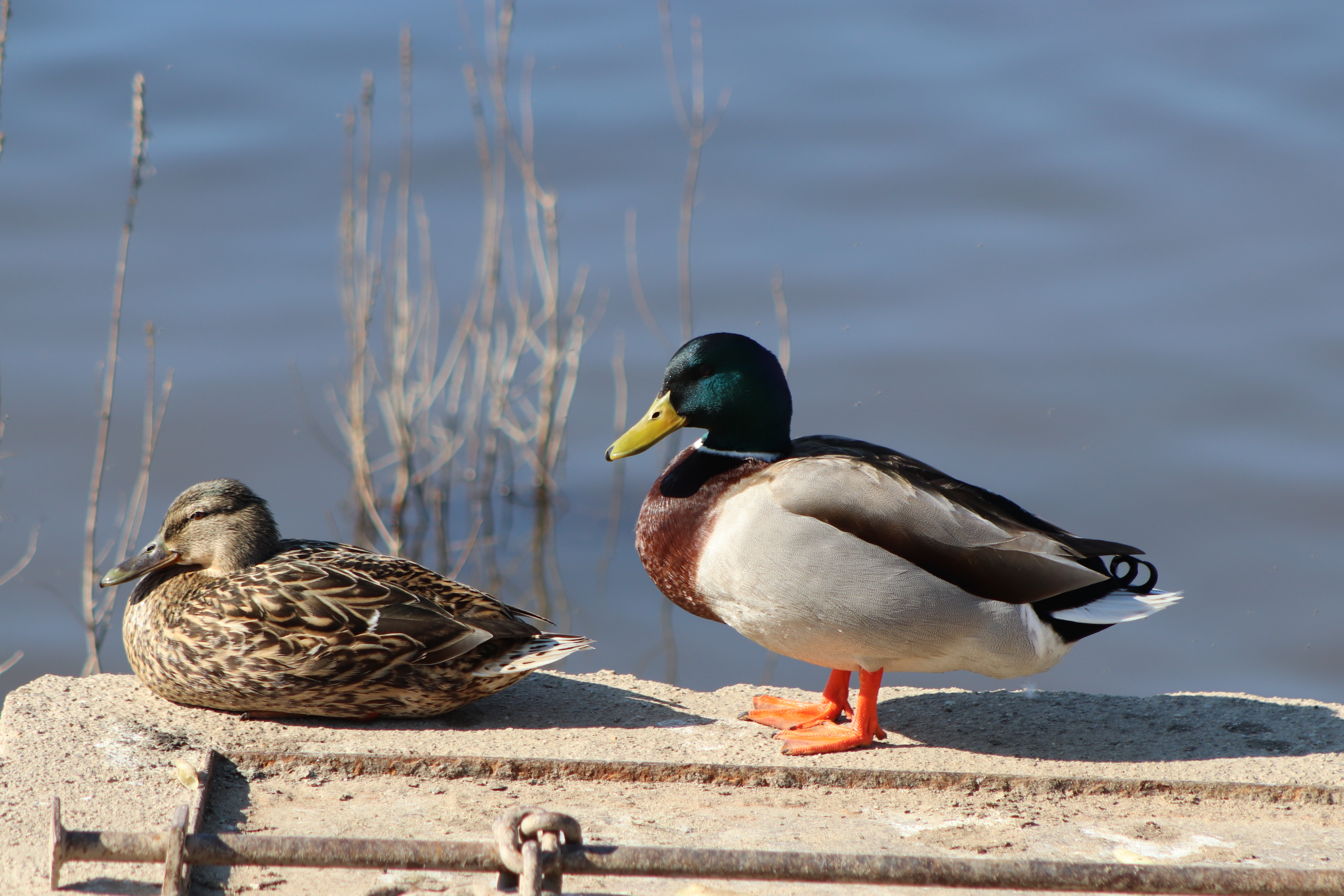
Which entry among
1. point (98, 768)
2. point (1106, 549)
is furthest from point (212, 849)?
point (1106, 549)

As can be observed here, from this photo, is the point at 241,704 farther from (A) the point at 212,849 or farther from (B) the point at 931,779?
(B) the point at 931,779

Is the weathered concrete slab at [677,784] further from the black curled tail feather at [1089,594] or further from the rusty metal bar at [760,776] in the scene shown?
the black curled tail feather at [1089,594]

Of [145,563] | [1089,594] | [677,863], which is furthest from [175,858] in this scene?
[1089,594]

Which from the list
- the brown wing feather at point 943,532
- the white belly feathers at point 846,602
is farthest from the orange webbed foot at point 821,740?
the brown wing feather at point 943,532

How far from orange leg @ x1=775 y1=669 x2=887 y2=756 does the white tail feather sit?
56 cm

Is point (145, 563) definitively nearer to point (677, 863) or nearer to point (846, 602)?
point (846, 602)

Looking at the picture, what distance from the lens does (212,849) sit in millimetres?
2432

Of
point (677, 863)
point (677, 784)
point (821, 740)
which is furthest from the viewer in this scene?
point (821, 740)

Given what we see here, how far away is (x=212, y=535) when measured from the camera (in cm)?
407

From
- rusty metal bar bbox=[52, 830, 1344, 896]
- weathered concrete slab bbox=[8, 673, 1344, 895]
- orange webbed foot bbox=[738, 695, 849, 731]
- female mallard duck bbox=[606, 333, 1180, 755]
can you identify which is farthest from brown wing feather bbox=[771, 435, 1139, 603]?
rusty metal bar bbox=[52, 830, 1344, 896]

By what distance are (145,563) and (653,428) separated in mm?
1564

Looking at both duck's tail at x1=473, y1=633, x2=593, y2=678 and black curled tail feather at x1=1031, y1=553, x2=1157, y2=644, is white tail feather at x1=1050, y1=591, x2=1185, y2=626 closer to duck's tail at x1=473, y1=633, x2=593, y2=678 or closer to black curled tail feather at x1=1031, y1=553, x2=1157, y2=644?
black curled tail feather at x1=1031, y1=553, x2=1157, y2=644

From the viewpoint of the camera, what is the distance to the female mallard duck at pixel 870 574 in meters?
3.78

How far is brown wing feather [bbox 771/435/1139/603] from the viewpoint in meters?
3.79
